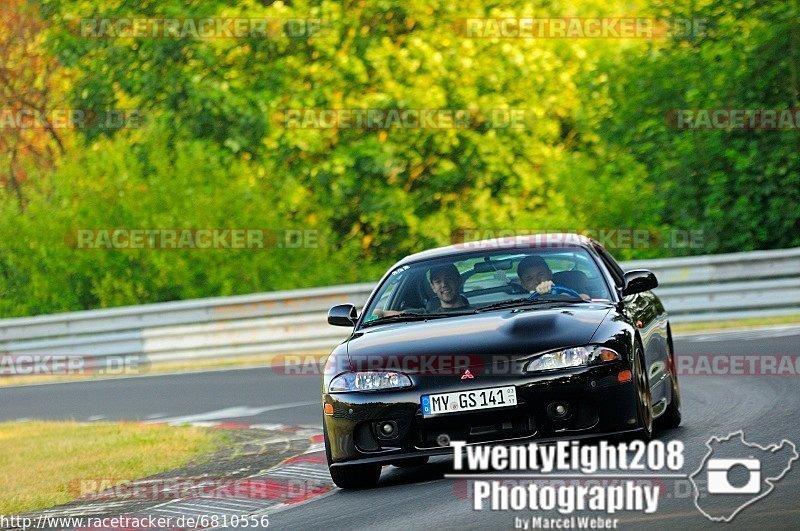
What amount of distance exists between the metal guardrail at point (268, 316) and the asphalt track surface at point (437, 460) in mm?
1453

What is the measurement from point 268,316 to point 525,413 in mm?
13552

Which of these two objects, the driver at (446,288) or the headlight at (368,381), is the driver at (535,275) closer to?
the driver at (446,288)

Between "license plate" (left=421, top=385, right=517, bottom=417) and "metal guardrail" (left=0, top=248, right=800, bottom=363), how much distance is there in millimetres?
12112

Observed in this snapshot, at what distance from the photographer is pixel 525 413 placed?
827cm

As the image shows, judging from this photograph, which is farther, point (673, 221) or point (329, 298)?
point (673, 221)

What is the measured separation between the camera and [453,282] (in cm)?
979

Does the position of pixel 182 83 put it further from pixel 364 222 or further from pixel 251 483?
pixel 251 483

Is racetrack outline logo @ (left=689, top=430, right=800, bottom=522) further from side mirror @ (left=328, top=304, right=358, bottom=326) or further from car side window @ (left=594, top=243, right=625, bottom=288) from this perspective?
side mirror @ (left=328, top=304, right=358, bottom=326)

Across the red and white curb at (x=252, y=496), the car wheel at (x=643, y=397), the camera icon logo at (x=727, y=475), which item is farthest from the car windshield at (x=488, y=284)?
the camera icon logo at (x=727, y=475)

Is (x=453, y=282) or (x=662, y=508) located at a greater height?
(x=453, y=282)

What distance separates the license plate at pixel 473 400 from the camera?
8281 millimetres

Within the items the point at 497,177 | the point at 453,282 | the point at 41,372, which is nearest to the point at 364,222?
the point at 497,177

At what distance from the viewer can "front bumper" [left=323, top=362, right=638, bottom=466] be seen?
8.28 meters

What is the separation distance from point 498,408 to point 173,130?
19.8m
